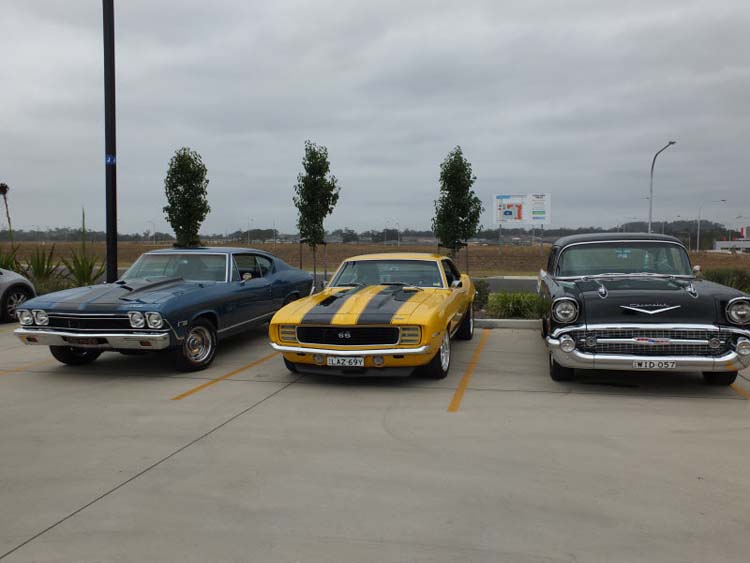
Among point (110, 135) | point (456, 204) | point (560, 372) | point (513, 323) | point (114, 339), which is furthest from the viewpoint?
point (456, 204)

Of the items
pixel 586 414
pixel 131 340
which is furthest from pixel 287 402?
pixel 586 414

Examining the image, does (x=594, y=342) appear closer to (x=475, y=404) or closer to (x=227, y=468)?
(x=475, y=404)

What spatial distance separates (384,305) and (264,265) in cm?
354

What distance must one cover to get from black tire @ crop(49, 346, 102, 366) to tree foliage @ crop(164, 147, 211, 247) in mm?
10589

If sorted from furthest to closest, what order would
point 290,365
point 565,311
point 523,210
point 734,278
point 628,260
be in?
1. point 523,210
2. point 734,278
3. point 628,260
4. point 290,365
5. point 565,311

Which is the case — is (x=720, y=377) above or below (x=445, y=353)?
below

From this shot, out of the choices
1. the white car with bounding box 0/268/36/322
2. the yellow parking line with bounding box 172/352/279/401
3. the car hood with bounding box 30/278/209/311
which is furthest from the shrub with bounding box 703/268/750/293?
the white car with bounding box 0/268/36/322

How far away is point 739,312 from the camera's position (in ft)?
19.6

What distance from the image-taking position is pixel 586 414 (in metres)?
5.50

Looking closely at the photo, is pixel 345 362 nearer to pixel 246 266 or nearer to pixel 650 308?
pixel 650 308

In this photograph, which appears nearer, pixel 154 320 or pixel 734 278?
pixel 154 320

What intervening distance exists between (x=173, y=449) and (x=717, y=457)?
4.00 metres

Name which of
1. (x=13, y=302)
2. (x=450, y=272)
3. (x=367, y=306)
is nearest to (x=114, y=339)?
(x=367, y=306)

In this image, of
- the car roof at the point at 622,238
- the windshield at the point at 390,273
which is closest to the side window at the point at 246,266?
the windshield at the point at 390,273
